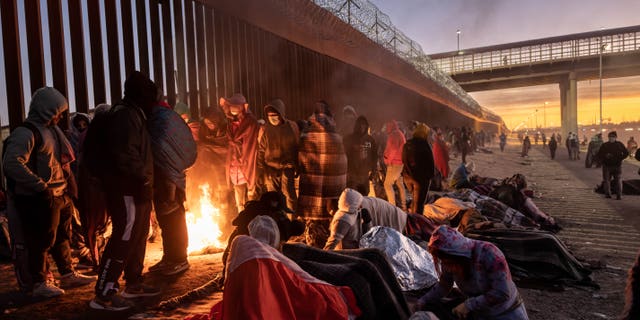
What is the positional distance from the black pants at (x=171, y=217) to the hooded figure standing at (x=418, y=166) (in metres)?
3.92

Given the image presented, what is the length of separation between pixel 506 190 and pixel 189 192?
18.7 ft

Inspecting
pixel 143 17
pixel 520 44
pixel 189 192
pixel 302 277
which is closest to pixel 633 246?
pixel 302 277

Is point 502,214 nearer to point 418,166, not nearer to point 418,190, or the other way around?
point 418,190

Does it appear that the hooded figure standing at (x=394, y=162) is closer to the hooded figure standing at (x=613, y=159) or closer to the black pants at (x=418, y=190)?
the black pants at (x=418, y=190)

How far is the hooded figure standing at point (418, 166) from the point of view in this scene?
278 inches

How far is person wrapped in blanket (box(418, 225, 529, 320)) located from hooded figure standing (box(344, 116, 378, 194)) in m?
3.91

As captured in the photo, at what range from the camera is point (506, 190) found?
27.5 ft

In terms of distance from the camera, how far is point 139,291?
3785 mm

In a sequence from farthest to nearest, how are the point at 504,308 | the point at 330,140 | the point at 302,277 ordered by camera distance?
the point at 330,140
the point at 504,308
the point at 302,277

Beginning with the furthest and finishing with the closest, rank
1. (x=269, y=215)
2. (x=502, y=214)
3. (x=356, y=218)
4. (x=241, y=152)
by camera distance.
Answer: (x=502, y=214) < (x=241, y=152) < (x=356, y=218) < (x=269, y=215)

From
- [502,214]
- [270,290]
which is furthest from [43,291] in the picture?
[502,214]

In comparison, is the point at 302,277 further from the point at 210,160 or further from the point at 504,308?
the point at 210,160

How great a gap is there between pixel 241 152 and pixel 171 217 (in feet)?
7.01

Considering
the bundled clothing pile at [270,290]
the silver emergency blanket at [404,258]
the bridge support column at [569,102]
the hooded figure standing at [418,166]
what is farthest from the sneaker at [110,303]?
the bridge support column at [569,102]
